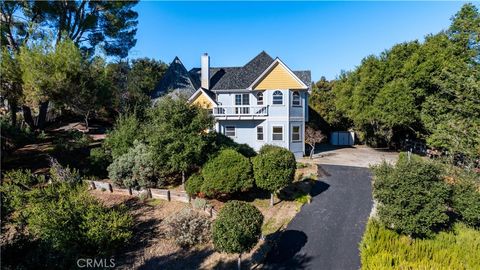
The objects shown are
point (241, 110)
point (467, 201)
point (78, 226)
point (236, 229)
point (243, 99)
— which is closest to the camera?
point (236, 229)

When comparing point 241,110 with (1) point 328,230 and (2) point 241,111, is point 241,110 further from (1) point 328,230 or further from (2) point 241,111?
(1) point 328,230

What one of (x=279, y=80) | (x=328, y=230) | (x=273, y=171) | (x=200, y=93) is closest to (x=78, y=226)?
(x=273, y=171)

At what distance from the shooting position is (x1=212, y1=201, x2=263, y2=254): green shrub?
28.4ft

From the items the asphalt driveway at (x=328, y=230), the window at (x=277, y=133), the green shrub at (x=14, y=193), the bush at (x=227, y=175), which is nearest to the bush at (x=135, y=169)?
the bush at (x=227, y=175)

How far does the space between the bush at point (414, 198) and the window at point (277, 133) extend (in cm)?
1289

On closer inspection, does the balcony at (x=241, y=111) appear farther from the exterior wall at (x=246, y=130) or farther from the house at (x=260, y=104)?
the exterior wall at (x=246, y=130)

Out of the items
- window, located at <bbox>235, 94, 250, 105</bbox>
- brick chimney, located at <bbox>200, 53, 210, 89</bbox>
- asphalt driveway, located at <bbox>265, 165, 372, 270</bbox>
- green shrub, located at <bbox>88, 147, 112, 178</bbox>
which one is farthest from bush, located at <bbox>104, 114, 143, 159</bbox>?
brick chimney, located at <bbox>200, 53, 210, 89</bbox>

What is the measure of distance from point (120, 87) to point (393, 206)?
922 inches

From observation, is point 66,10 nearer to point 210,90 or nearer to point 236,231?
point 210,90

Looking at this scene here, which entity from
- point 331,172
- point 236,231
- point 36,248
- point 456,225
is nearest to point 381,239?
point 456,225

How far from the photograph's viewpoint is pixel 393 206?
1056cm

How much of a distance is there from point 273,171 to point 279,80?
11.9 metres

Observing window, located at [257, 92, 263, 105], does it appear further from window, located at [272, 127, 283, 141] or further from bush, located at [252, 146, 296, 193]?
bush, located at [252, 146, 296, 193]

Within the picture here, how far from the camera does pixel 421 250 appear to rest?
9.59 meters
